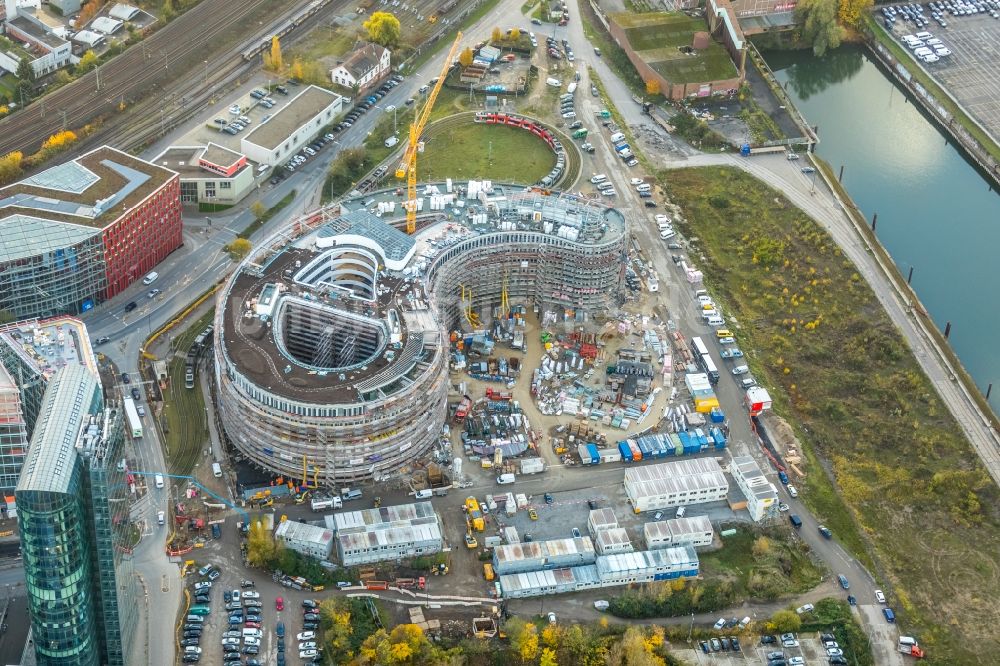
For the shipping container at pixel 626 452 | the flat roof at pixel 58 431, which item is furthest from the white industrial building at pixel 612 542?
the flat roof at pixel 58 431

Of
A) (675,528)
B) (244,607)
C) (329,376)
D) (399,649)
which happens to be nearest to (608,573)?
(675,528)

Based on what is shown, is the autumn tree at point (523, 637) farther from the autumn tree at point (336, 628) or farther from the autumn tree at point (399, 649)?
the autumn tree at point (336, 628)

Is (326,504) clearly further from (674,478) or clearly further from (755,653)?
(755,653)

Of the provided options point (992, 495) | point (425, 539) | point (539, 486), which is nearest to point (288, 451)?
point (425, 539)

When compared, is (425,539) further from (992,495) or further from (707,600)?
(992,495)

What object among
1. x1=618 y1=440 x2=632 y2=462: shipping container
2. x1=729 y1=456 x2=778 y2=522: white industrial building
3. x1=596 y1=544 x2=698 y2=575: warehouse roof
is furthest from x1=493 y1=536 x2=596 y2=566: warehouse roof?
x1=729 y1=456 x2=778 y2=522: white industrial building

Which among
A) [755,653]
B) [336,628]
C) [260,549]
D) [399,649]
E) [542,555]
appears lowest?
[755,653]

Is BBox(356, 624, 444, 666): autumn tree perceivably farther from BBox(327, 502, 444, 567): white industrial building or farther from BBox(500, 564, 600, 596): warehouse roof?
BBox(500, 564, 600, 596): warehouse roof
